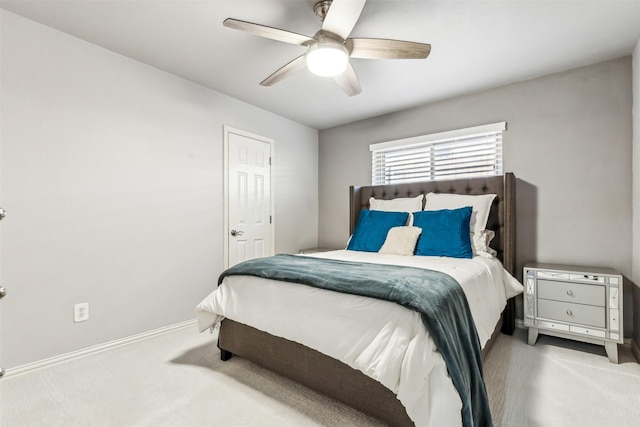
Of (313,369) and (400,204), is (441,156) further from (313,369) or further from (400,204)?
(313,369)

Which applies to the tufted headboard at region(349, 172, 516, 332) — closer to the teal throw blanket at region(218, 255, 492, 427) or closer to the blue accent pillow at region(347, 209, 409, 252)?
the blue accent pillow at region(347, 209, 409, 252)

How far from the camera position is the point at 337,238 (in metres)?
4.42

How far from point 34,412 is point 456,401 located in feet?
6.99

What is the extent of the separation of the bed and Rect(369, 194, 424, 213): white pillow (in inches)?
30.8

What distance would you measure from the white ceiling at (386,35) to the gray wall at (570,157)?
177mm

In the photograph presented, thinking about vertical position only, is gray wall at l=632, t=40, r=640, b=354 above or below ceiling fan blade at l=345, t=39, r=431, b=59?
below

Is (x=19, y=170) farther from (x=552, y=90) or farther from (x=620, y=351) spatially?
(x=620, y=351)

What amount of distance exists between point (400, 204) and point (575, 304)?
1.67 meters

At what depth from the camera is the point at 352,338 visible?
4.88 feet

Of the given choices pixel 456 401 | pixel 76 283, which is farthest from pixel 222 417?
pixel 76 283

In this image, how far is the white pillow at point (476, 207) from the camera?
8.89 ft

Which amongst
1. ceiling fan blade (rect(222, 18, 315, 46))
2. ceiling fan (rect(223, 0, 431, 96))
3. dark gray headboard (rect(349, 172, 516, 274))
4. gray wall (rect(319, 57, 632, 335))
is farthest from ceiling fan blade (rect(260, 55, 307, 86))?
gray wall (rect(319, 57, 632, 335))

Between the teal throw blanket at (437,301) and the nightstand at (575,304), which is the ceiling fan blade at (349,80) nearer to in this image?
the teal throw blanket at (437,301)

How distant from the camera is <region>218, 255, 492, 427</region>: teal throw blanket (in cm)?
126
